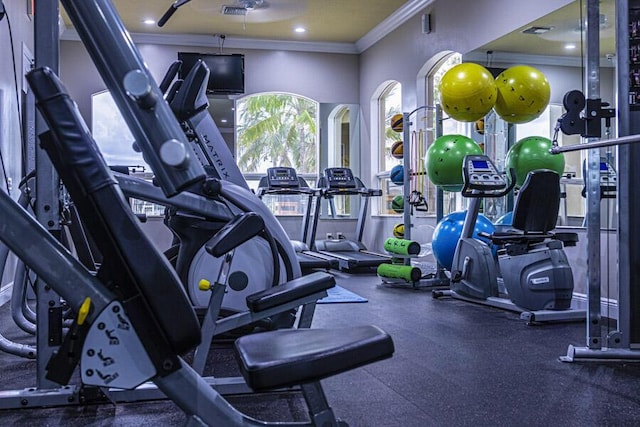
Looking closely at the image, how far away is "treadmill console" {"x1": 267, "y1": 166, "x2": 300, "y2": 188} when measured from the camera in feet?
24.4

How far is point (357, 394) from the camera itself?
257 centimetres

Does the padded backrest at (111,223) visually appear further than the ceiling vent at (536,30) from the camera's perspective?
No

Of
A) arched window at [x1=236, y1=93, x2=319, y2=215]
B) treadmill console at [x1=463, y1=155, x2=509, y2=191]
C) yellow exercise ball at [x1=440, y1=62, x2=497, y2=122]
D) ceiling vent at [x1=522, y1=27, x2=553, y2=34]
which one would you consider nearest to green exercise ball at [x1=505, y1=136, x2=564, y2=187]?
treadmill console at [x1=463, y1=155, x2=509, y2=191]

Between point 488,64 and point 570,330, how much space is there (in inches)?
116

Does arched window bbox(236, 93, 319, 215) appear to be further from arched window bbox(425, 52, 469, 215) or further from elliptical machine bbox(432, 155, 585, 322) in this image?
elliptical machine bbox(432, 155, 585, 322)

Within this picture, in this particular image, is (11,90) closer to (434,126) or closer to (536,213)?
(434,126)

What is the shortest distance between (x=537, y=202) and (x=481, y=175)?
1.80 ft

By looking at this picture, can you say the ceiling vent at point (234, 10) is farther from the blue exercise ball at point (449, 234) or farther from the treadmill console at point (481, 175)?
the treadmill console at point (481, 175)

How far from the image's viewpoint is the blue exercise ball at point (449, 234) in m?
5.29

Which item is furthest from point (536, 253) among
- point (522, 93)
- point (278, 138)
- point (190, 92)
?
point (278, 138)

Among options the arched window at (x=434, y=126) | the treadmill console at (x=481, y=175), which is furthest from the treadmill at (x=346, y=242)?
the treadmill console at (x=481, y=175)

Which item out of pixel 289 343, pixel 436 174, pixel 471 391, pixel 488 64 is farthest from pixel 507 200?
pixel 289 343

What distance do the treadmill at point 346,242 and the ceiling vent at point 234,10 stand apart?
2.13m

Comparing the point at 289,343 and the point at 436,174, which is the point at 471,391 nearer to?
the point at 289,343
